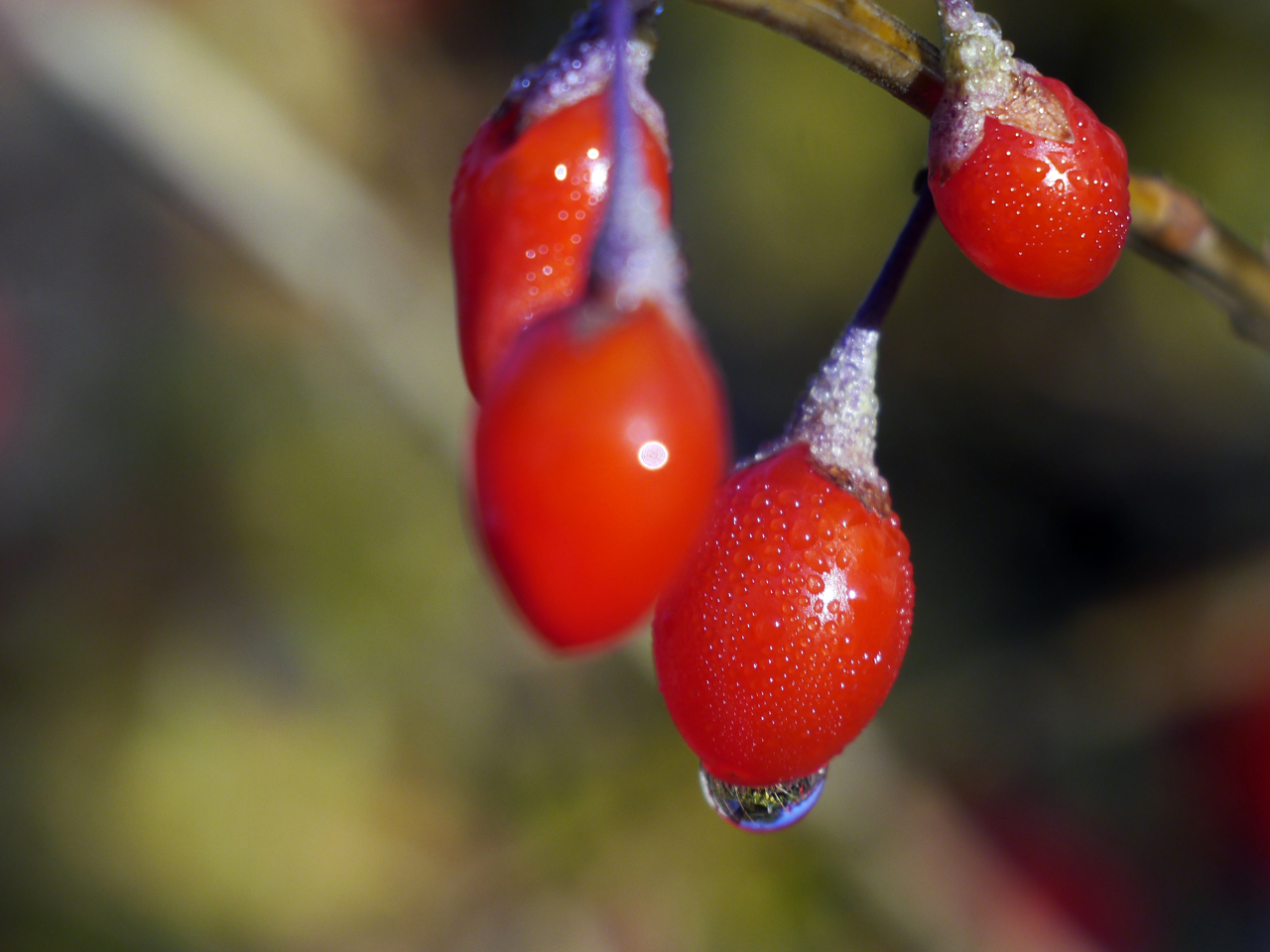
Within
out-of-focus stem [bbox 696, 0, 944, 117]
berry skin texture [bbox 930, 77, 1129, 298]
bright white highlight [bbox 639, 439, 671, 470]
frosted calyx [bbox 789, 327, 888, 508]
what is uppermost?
out-of-focus stem [bbox 696, 0, 944, 117]

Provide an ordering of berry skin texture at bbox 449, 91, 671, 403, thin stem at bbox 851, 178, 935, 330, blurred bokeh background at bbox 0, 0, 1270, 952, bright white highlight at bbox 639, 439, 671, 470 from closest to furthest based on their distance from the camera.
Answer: bright white highlight at bbox 639, 439, 671, 470 < berry skin texture at bbox 449, 91, 671, 403 < thin stem at bbox 851, 178, 935, 330 < blurred bokeh background at bbox 0, 0, 1270, 952

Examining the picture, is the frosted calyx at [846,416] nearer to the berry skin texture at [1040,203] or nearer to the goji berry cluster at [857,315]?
the goji berry cluster at [857,315]

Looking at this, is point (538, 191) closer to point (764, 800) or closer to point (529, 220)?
point (529, 220)

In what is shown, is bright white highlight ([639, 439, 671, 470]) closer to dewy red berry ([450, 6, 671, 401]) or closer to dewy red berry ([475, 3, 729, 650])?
dewy red berry ([475, 3, 729, 650])

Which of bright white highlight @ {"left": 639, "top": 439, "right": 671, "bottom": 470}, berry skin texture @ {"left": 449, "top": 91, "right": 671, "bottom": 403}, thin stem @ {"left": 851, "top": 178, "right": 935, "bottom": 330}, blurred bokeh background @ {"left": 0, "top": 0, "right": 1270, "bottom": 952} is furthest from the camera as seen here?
blurred bokeh background @ {"left": 0, "top": 0, "right": 1270, "bottom": 952}

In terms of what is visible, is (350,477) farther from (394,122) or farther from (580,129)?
(580,129)

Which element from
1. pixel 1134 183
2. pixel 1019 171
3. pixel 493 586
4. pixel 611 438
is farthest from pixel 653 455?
→ pixel 493 586

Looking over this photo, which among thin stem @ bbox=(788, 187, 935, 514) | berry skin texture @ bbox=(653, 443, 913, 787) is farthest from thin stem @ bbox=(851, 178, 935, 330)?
berry skin texture @ bbox=(653, 443, 913, 787)
